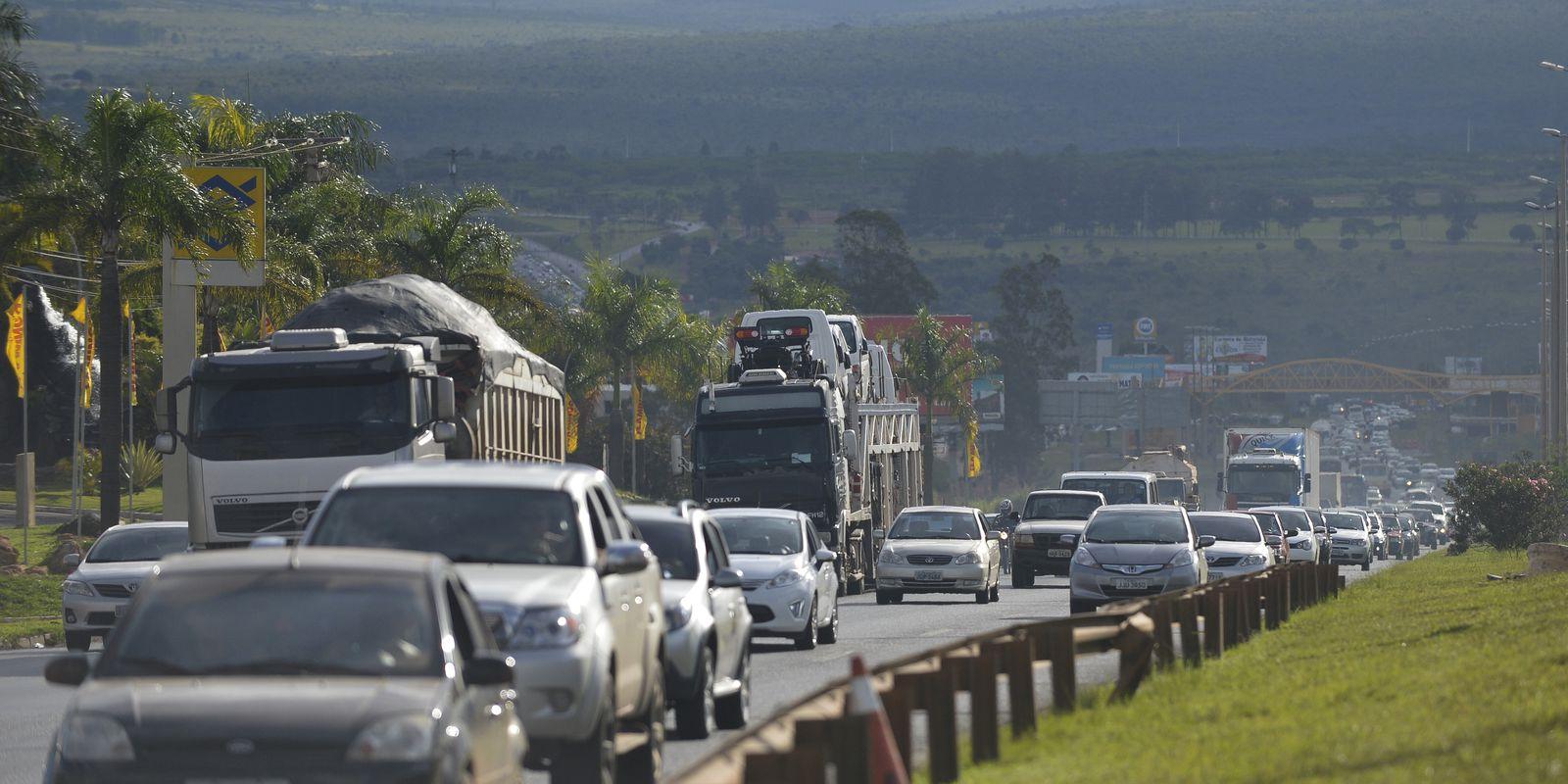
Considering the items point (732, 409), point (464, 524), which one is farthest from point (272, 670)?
point (732, 409)

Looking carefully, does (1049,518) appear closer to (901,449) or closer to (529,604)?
(901,449)

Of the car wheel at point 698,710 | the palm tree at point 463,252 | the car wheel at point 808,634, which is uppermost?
the palm tree at point 463,252

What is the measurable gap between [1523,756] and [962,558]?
25.4 metres

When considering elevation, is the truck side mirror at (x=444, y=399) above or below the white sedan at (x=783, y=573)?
above

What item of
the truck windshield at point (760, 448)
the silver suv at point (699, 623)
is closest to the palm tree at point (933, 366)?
the truck windshield at point (760, 448)

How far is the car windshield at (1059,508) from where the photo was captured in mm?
43500

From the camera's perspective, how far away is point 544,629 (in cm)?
1105

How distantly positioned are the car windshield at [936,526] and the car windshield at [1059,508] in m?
5.33

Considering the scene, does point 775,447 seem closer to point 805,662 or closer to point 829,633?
point 829,633

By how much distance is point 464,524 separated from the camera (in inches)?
481

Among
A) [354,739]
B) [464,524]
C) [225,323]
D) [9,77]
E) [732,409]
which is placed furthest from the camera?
[225,323]

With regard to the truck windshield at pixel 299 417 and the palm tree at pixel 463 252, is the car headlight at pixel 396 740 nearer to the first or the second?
the truck windshield at pixel 299 417

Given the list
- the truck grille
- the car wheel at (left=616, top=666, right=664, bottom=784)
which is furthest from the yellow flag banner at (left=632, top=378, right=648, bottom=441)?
the car wheel at (left=616, top=666, right=664, bottom=784)

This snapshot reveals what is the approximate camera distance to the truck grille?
22.4 meters
